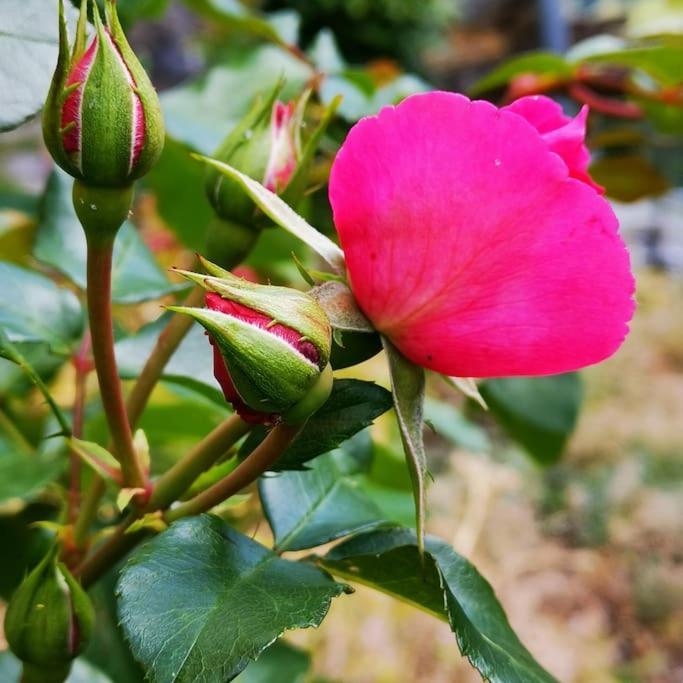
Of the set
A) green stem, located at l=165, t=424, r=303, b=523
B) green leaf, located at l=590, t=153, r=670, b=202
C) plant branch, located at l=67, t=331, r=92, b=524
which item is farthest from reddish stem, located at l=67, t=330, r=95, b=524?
green leaf, located at l=590, t=153, r=670, b=202

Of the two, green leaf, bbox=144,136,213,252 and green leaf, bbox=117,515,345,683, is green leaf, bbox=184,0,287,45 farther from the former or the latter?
green leaf, bbox=117,515,345,683

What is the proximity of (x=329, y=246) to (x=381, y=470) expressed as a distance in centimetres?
32

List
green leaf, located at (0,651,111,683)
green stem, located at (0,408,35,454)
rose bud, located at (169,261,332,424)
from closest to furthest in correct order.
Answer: rose bud, located at (169,261,332,424) < green leaf, located at (0,651,111,683) < green stem, located at (0,408,35,454)

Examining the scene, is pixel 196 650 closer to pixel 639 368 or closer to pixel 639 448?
pixel 639 448

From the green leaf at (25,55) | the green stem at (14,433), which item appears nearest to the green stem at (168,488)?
the green leaf at (25,55)

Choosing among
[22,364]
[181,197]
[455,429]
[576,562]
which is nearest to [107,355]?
[22,364]

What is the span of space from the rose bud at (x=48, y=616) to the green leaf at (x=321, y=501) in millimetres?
74

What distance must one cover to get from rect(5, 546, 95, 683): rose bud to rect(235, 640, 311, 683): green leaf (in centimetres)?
25

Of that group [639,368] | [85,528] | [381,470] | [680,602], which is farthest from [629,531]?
[85,528]

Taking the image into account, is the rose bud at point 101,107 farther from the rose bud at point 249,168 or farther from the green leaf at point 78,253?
the green leaf at point 78,253

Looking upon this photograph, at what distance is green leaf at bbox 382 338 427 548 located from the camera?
0.70 feet

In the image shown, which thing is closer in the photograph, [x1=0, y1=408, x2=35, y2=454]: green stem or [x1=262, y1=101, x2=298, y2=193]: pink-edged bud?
[x1=262, y1=101, x2=298, y2=193]: pink-edged bud

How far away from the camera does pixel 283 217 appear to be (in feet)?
0.75

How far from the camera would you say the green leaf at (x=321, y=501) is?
0.30 m
